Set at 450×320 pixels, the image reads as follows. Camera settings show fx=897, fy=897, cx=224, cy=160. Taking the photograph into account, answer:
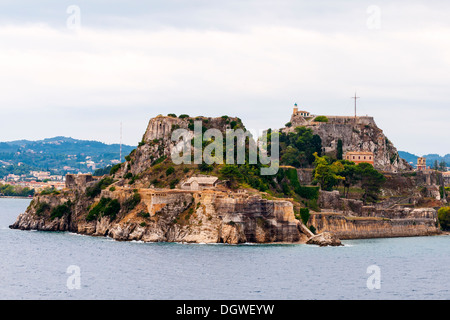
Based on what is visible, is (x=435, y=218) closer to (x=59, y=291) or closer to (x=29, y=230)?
(x=29, y=230)

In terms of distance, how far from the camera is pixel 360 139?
13112cm

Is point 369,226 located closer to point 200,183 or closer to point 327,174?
point 327,174

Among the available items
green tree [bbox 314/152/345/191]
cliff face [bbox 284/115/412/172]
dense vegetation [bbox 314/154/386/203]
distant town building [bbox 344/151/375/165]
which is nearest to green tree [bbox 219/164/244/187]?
green tree [bbox 314/152/345/191]

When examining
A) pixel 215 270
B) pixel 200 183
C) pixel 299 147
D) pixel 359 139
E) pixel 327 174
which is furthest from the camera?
pixel 359 139

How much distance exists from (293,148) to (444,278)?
57030 mm

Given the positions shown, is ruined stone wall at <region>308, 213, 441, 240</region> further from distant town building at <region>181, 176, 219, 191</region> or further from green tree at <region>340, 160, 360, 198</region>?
green tree at <region>340, 160, 360, 198</region>

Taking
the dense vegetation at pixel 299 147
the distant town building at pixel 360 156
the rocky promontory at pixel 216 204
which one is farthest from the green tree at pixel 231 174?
the distant town building at pixel 360 156

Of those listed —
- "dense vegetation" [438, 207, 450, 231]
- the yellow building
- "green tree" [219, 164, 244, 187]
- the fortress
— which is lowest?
"dense vegetation" [438, 207, 450, 231]

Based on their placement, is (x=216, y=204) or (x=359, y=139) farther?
(x=359, y=139)

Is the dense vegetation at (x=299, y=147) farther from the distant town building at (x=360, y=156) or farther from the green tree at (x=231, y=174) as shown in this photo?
the green tree at (x=231, y=174)

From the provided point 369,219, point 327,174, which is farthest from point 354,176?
point 369,219

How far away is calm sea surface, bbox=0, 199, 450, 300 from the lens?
205ft

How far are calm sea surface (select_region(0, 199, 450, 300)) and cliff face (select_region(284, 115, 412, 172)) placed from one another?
122 feet

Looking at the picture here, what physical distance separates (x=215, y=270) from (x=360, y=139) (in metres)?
64.8
